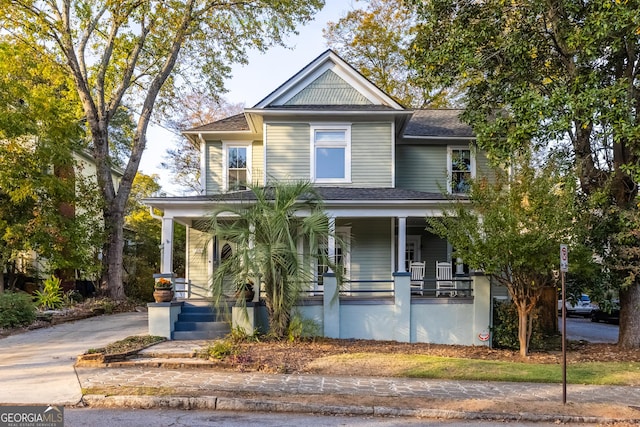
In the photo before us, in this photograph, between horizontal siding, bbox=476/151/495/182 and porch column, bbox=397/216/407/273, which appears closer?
porch column, bbox=397/216/407/273

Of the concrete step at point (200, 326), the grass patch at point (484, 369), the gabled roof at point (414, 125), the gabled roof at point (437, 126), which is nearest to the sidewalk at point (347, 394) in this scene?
the grass patch at point (484, 369)

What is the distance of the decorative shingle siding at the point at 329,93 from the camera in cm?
1582

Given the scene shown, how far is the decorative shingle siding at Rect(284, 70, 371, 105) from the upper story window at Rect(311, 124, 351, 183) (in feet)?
3.00

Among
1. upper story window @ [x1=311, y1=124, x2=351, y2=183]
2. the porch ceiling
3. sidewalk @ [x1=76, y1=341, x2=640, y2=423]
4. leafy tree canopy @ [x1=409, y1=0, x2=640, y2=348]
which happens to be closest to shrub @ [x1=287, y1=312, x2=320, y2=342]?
sidewalk @ [x1=76, y1=341, x2=640, y2=423]

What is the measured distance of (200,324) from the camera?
11727 millimetres

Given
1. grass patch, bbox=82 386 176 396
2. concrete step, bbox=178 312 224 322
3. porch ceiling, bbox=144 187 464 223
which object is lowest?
grass patch, bbox=82 386 176 396

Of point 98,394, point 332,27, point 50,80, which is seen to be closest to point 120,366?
point 98,394

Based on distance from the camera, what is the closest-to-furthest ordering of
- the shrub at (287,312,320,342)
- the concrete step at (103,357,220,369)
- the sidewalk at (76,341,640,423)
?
the sidewalk at (76,341,640,423), the concrete step at (103,357,220,369), the shrub at (287,312,320,342)

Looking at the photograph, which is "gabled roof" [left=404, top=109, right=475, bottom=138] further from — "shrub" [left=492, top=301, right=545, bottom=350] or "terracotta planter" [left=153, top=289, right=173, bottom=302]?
"terracotta planter" [left=153, top=289, right=173, bottom=302]

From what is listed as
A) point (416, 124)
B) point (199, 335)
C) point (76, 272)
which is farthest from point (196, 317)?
point (76, 272)

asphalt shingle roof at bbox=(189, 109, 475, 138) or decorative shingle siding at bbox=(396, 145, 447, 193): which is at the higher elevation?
asphalt shingle roof at bbox=(189, 109, 475, 138)

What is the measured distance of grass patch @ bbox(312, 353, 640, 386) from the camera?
8.54 metres

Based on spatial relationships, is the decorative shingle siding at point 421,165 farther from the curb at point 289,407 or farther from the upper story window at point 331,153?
the curb at point 289,407

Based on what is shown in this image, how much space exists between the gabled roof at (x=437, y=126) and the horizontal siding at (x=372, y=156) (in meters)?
1.37
